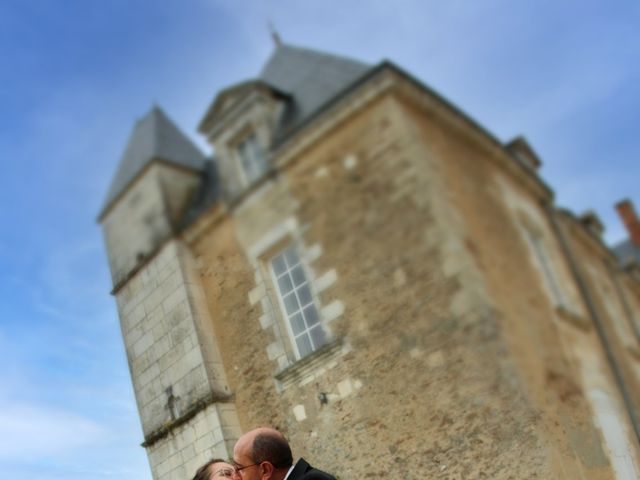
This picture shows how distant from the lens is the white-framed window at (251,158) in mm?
7942

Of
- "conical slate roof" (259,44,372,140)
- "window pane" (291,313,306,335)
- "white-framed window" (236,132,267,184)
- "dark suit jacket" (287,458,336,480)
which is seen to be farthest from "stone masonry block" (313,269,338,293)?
"dark suit jacket" (287,458,336,480)

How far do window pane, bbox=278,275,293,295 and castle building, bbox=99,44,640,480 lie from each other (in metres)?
0.02

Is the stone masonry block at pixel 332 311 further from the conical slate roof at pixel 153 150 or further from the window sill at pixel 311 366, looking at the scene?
the conical slate roof at pixel 153 150

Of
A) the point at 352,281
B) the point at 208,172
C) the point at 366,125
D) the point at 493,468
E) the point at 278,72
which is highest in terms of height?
the point at 278,72

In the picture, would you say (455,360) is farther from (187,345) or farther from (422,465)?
(187,345)

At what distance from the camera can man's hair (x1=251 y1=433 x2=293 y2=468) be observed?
9.52 ft

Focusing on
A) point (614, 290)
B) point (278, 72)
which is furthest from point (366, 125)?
point (614, 290)

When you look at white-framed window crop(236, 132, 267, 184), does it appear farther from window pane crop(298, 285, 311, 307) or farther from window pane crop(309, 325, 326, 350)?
window pane crop(309, 325, 326, 350)

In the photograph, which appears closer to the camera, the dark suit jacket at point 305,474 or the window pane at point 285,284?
the dark suit jacket at point 305,474

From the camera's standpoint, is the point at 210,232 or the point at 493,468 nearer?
the point at 493,468

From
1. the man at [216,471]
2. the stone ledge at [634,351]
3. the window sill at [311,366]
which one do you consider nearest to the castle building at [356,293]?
the window sill at [311,366]

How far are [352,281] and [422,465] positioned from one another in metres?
1.77

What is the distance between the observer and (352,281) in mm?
6820

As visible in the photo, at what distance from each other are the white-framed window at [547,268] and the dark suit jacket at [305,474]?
5902 millimetres
